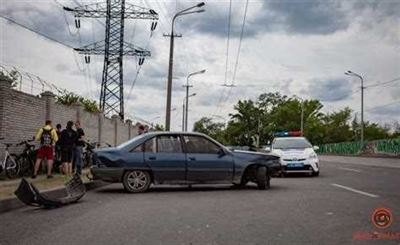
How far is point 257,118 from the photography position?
129 metres

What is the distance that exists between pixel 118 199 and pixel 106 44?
3296cm

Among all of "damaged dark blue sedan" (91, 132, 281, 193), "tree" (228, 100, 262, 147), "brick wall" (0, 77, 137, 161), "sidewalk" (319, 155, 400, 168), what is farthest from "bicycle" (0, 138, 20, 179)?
"tree" (228, 100, 262, 147)

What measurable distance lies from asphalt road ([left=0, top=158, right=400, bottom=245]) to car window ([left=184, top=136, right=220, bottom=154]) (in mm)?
1314

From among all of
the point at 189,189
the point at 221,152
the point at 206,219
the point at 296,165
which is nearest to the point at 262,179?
the point at 221,152

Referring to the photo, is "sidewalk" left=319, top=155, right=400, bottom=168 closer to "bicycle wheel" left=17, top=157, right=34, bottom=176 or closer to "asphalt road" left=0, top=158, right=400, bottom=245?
"bicycle wheel" left=17, top=157, right=34, bottom=176

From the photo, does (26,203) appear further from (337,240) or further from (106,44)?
(106,44)

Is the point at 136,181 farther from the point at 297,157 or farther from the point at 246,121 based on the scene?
the point at 246,121

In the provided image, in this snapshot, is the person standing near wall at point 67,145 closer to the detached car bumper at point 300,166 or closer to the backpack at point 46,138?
the backpack at point 46,138

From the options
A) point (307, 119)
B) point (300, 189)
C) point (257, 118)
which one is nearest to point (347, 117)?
point (307, 119)

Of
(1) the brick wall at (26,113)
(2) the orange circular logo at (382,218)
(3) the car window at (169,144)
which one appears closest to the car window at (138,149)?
(3) the car window at (169,144)

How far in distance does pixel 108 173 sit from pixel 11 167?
174 inches

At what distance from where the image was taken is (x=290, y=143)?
20.4m

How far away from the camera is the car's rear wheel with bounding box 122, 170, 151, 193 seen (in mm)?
13055

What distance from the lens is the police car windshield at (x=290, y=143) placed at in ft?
66.0
